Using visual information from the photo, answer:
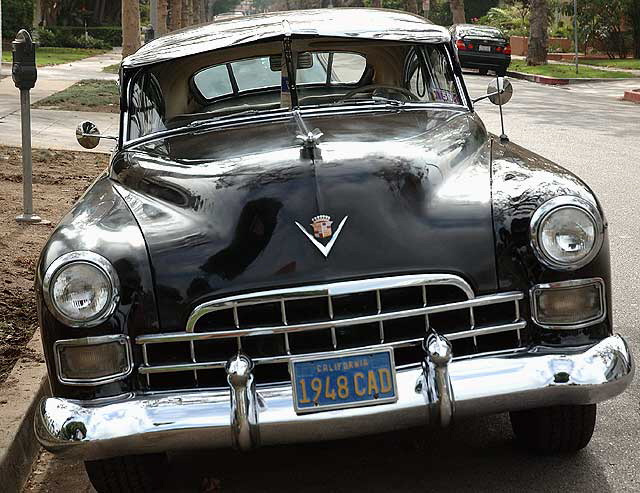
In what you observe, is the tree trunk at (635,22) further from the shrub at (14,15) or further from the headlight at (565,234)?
the headlight at (565,234)

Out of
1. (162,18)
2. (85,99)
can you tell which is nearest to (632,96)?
(85,99)

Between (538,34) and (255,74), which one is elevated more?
(255,74)

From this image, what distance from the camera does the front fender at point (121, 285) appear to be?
371 cm

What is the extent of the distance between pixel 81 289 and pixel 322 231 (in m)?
0.82

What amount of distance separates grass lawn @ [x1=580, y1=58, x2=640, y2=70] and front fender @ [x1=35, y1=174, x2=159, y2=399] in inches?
1181

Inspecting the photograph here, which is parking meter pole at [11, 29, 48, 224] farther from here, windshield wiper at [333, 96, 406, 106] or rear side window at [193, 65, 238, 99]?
windshield wiper at [333, 96, 406, 106]

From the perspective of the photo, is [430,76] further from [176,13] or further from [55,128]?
[176,13]

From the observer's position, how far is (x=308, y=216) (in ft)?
12.6

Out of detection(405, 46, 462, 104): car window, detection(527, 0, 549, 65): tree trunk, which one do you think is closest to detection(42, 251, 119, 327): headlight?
detection(405, 46, 462, 104): car window

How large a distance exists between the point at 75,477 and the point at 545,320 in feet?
6.40

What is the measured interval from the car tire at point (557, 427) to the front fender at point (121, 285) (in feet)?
4.71

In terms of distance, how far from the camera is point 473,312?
12.4ft

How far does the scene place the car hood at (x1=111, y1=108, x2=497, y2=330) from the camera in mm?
3730

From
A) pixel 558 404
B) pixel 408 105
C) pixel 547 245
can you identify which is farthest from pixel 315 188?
pixel 408 105
